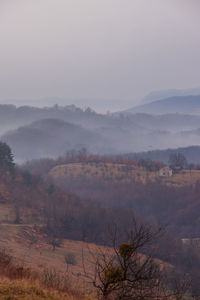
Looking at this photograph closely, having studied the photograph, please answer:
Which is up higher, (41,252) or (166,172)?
(166,172)

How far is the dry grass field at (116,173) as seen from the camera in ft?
146

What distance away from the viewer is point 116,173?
1927 inches

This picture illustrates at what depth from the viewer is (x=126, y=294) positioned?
6.31m

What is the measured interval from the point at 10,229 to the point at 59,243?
9.03 feet

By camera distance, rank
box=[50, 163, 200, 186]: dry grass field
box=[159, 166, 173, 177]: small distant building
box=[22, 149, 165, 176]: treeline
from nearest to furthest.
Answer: box=[50, 163, 200, 186]: dry grass field
box=[159, 166, 173, 177]: small distant building
box=[22, 149, 165, 176]: treeline

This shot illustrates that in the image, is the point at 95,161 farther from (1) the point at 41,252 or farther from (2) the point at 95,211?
(1) the point at 41,252

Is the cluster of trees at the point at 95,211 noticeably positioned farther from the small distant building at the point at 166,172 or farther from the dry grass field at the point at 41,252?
the small distant building at the point at 166,172

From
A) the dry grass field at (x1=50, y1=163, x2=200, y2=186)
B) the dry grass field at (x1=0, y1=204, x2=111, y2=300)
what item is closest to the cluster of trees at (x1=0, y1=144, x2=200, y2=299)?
the dry grass field at (x1=0, y1=204, x2=111, y2=300)

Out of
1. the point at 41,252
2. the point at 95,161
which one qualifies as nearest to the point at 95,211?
the point at 41,252

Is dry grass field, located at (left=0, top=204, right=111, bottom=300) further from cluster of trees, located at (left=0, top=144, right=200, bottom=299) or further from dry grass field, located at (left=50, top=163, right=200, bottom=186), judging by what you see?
dry grass field, located at (left=50, top=163, right=200, bottom=186)

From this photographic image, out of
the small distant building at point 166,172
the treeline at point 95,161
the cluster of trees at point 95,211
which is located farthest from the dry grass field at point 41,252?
the treeline at point 95,161

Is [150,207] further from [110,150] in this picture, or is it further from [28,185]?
[110,150]

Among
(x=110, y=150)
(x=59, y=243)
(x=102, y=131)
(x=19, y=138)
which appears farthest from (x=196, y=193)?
(x=102, y=131)

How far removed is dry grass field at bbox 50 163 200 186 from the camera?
44.6m
